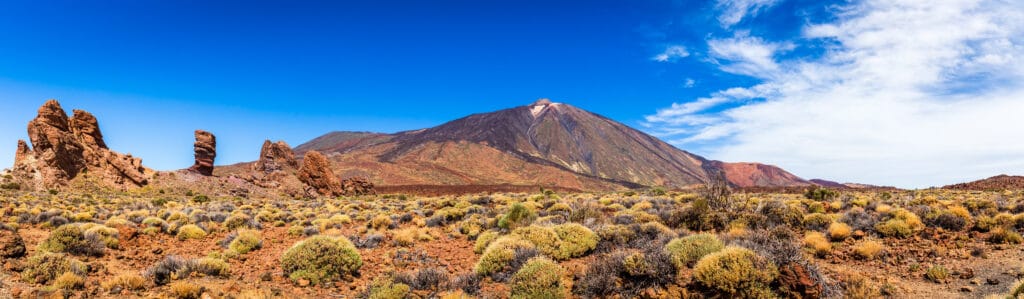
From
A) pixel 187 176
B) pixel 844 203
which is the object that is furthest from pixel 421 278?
pixel 187 176

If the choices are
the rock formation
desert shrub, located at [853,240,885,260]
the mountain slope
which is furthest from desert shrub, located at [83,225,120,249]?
the mountain slope

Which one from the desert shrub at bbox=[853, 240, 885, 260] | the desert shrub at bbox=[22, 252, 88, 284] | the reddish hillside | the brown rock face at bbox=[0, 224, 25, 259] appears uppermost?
the reddish hillside

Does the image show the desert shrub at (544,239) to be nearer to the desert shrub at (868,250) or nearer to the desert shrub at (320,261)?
the desert shrub at (320,261)

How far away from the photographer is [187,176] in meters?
41.2

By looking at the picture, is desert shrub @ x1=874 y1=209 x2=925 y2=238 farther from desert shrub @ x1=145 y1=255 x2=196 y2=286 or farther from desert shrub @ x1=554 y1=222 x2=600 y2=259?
desert shrub @ x1=145 y1=255 x2=196 y2=286

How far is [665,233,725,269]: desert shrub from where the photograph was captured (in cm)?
761

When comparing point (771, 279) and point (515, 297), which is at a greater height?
point (771, 279)

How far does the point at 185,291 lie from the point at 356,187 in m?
42.9

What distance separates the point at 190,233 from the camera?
1397 centimetres

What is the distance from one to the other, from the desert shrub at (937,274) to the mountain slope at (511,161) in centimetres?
8402

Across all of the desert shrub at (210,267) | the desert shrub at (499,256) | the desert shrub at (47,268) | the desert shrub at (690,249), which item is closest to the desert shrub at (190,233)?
the desert shrub at (47,268)

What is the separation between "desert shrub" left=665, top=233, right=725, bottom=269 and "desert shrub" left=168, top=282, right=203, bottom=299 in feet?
27.9

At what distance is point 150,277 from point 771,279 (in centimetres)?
1130

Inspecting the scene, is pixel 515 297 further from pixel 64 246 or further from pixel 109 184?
pixel 109 184
